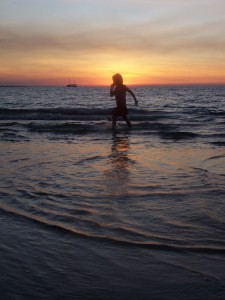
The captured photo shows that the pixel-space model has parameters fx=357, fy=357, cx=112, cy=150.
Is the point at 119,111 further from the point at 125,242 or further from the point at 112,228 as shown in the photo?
the point at 125,242

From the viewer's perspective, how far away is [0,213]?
13.0ft

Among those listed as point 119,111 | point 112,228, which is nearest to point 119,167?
point 112,228

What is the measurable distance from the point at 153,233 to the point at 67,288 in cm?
122

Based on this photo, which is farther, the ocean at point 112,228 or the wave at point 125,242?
the wave at point 125,242

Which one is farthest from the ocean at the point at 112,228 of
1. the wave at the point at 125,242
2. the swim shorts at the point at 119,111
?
the swim shorts at the point at 119,111

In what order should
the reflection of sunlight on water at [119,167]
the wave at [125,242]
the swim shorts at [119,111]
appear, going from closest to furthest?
the wave at [125,242] < the reflection of sunlight on water at [119,167] < the swim shorts at [119,111]

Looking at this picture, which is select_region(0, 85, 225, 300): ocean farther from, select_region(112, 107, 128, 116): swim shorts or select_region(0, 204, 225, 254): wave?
select_region(112, 107, 128, 116): swim shorts

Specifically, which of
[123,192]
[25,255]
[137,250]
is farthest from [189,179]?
[25,255]

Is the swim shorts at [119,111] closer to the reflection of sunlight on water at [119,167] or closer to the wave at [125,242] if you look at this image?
the reflection of sunlight on water at [119,167]

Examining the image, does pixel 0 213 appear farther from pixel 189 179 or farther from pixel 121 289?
pixel 189 179

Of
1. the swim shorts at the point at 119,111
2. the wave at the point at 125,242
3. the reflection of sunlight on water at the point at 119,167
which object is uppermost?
the swim shorts at the point at 119,111

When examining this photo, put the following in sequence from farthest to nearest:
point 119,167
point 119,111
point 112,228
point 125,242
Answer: point 119,111
point 119,167
point 112,228
point 125,242

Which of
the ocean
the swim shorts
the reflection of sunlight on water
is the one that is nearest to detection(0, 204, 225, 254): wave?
the ocean

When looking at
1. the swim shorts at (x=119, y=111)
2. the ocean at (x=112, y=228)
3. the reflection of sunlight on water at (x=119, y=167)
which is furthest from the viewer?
the swim shorts at (x=119, y=111)
